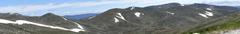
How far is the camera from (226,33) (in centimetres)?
4994

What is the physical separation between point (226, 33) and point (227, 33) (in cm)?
19

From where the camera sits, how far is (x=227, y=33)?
4975cm
